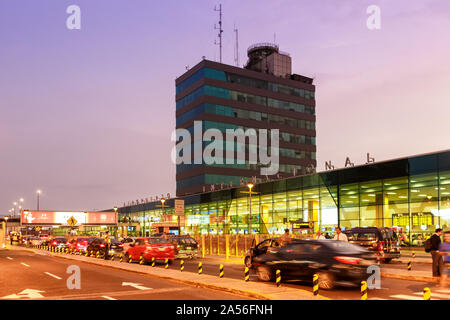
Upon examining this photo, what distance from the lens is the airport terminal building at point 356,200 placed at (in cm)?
4041

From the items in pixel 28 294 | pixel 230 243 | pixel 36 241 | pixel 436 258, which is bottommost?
pixel 36 241

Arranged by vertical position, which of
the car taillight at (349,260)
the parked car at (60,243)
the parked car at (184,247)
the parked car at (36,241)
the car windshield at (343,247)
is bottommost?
the parked car at (36,241)

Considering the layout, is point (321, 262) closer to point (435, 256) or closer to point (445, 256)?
point (445, 256)

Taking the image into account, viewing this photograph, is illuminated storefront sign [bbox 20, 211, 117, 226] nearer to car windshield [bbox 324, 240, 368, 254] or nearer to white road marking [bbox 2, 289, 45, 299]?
white road marking [bbox 2, 289, 45, 299]

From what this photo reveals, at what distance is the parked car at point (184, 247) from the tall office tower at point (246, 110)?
53284 millimetres

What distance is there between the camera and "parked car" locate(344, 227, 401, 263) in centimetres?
2752

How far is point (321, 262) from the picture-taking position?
15.7 m

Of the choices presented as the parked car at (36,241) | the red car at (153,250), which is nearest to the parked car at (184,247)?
the red car at (153,250)

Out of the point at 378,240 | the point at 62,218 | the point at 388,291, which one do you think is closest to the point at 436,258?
the point at 388,291

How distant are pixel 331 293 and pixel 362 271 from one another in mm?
1356

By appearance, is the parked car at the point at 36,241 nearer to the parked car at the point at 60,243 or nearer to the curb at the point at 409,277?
the parked car at the point at 60,243

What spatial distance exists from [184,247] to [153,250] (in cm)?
514

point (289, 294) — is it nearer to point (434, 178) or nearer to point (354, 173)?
point (434, 178)
